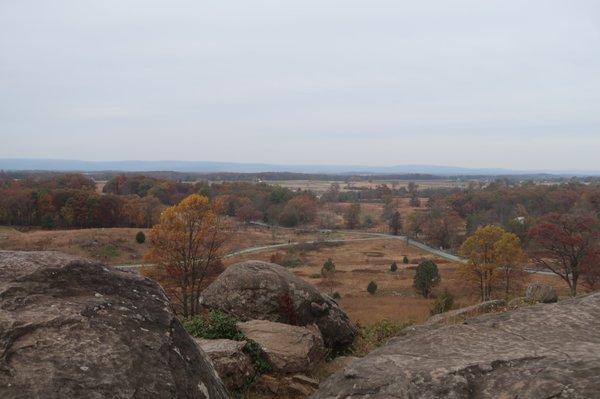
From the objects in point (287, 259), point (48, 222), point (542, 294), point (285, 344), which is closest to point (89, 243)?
point (48, 222)

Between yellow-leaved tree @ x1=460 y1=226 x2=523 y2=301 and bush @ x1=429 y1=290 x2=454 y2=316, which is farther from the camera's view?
yellow-leaved tree @ x1=460 y1=226 x2=523 y2=301

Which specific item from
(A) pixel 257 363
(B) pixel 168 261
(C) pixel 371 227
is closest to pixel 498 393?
(A) pixel 257 363

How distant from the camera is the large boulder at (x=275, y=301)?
479 inches

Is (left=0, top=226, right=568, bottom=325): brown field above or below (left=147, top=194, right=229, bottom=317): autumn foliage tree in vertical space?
below

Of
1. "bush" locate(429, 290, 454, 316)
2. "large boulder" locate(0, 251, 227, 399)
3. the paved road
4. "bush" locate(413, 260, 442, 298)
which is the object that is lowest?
the paved road

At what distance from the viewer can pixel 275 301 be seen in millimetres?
12203

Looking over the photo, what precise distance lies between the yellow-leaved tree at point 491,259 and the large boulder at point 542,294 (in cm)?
2698

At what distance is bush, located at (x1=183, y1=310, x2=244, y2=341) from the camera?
32.3 ft

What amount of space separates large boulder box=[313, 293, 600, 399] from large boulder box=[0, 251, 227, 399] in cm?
169

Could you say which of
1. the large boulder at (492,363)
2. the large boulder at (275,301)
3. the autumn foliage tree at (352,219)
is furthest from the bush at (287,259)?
the large boulder at (492,363)

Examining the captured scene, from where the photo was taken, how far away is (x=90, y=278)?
5.23 meters

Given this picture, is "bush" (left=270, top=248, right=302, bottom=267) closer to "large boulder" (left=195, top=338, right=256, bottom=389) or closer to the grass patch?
the grass patch

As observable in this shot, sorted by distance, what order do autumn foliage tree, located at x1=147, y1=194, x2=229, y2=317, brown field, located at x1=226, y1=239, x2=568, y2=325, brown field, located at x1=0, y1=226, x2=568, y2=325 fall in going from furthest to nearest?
brown field, located at x1=0, y1=226, x2=568, y2=325 < brown field, located at x1=226, y1=239, x2=568, y2=325 < autumn foliage tree, located at x1=147, y1=194, x2=229, y2=317

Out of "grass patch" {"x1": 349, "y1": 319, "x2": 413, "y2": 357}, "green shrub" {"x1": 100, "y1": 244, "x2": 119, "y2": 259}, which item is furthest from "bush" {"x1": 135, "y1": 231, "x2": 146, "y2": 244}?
"grass patch" {"x1": 349, "y1": 319, "x2": 413, "y2": 357}
